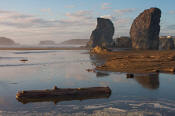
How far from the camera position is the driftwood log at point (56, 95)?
1656 cm

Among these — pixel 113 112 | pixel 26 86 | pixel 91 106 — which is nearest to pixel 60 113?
pixel 91 106

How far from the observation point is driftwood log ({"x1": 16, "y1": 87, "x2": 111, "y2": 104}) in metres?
16.6

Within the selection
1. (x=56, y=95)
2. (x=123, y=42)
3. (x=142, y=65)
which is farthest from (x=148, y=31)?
(x=56, y=95)

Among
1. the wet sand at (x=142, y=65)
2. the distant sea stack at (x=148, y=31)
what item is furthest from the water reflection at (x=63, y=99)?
the distant sea stack at (x=148, y=31)

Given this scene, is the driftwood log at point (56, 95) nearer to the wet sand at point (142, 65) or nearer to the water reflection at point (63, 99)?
the water reflection at point (63, 99)

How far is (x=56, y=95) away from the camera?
55.5 feet

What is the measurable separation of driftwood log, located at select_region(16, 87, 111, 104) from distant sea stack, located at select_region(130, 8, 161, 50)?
382ft

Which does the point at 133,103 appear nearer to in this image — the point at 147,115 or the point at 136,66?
the point at 147,115

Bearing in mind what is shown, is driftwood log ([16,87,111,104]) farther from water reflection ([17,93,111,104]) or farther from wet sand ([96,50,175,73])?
wet sand ([96,50,175,73])

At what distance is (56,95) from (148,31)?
12759 cm

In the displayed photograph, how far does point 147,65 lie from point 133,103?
20.7 metres

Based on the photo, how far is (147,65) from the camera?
34.7 metres

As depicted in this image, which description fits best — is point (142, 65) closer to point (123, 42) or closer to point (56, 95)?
point (56, 95)

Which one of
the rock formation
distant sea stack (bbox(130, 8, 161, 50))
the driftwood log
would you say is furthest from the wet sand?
the rock formation
